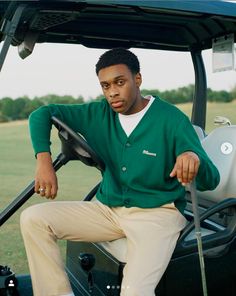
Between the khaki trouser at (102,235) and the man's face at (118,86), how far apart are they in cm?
50

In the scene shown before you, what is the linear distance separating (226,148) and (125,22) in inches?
35.5

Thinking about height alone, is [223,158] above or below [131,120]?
below

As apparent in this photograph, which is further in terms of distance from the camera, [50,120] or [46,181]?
[50,120]

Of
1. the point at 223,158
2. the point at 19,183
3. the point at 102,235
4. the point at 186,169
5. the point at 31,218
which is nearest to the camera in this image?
the point at 186,169

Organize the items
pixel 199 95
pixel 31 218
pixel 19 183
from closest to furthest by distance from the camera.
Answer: pixel 31 218, pixel 199 95, pixel 19 183

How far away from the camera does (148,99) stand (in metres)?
2.56

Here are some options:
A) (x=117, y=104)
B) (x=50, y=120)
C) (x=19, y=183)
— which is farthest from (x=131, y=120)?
(x=19, y=183)

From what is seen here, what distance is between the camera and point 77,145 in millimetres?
2484

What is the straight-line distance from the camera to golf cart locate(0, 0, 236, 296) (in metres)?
2.22

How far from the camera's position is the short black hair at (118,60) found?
2.41m

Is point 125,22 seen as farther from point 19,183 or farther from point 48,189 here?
point 19,183

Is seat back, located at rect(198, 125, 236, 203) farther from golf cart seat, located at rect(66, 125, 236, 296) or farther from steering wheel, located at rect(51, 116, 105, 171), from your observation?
steering wheel, located at rect(51, 116, 105, 171)

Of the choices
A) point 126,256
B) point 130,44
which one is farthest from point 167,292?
point 130,44

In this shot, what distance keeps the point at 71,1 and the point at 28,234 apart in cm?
102
